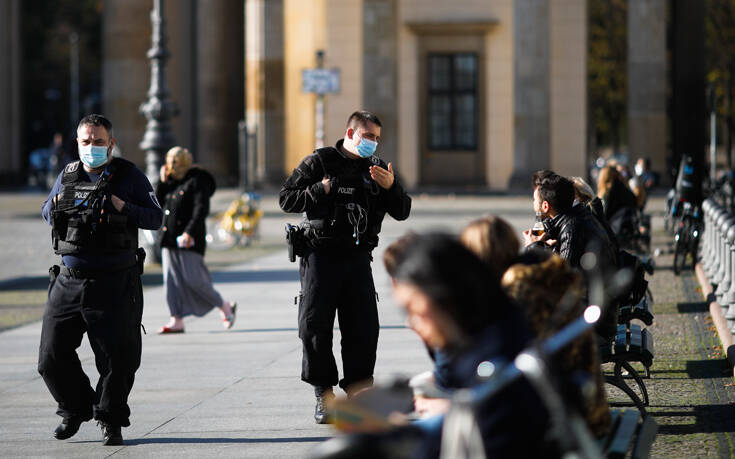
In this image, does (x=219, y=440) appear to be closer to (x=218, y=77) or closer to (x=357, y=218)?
(x=357, y=218)

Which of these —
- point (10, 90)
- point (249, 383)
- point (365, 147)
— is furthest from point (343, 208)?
point (10, 90)

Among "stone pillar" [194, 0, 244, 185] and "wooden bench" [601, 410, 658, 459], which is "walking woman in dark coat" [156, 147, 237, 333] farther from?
"stone pillar" [194, 0, 244, 185]

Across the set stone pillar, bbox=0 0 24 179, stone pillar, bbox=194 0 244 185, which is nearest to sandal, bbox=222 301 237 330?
stone pillar, bbox=194 0 244 185

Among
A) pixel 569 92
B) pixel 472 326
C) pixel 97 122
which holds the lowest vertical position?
pixel 472 326

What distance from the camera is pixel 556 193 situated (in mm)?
8133

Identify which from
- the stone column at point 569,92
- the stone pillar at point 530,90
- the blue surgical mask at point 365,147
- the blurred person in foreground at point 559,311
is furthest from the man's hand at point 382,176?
the stone column at point 569,92

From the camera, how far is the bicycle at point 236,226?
73.0ft

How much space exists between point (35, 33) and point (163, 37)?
151 ft

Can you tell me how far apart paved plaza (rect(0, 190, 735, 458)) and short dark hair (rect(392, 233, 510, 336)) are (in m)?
3.42

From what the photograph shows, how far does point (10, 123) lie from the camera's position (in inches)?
1727

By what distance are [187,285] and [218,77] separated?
27.0 m

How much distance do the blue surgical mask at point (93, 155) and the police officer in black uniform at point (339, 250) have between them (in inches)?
43.7

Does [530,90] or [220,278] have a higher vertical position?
[530,90]

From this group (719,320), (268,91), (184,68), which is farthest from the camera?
(268,91)
